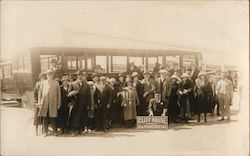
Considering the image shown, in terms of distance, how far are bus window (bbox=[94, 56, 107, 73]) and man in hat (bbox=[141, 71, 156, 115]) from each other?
187 mm

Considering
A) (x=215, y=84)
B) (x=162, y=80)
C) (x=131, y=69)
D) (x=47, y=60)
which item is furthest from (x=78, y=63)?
(x=215, y=84)

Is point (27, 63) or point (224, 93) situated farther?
point (224, 93)

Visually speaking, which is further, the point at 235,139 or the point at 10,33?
the point at 235,139

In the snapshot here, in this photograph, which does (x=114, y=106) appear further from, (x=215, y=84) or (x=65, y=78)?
(x=215, y=84)

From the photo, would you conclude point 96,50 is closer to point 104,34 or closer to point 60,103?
point 104,34

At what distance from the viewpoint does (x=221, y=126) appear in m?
1.83

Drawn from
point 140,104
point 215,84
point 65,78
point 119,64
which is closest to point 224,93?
point 215,84

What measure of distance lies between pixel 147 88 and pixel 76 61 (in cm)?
35

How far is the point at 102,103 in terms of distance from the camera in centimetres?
177

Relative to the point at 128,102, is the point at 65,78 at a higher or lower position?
higher

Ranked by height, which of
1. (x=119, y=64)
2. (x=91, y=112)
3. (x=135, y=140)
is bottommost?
(x=135, y=140)

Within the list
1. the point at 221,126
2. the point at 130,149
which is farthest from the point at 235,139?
the point at 130,149

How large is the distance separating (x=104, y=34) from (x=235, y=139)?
2.59 ft

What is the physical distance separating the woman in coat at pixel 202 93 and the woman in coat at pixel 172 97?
9 cm
